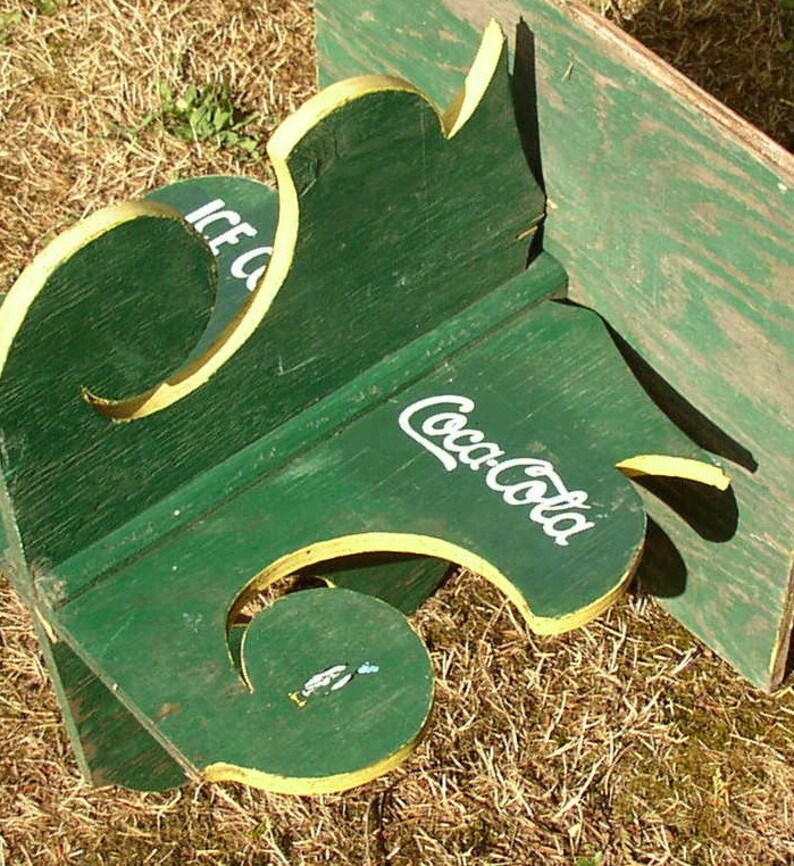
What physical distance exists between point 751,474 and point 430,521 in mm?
585

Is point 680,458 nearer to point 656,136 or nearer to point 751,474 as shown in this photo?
point 751,474

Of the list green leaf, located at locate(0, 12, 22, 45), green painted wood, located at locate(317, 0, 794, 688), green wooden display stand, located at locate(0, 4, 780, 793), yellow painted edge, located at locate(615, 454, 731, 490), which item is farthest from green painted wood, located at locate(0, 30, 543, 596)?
green leaf, located at locate(0, 12, 22, 45)

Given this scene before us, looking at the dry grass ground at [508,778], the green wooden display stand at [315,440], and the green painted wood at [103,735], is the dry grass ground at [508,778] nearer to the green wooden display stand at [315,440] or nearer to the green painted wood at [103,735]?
the green painted wood at [103,735]

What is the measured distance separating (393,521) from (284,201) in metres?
0.49

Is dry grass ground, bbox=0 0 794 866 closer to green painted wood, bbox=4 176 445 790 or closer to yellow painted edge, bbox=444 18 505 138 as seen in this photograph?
green painted wood, bbox=4 176 445 790

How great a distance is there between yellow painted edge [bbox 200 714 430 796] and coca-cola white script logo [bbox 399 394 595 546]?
1.39ft

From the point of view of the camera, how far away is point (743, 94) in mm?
4047

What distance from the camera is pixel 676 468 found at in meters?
2.76

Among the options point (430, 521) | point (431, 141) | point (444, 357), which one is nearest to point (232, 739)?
point (430, 521)

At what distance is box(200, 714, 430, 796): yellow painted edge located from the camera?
241 cm

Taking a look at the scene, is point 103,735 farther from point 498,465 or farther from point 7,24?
point 7,24

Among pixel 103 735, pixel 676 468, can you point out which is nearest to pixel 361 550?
pixel 676 468

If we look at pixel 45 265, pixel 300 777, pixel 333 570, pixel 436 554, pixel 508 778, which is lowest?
pixel 508 778

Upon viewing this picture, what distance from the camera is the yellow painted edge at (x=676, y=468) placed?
8.99 ft
